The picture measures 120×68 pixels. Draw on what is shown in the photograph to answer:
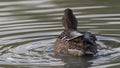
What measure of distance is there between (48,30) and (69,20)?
0.91 metres

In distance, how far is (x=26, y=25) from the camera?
1400 cm

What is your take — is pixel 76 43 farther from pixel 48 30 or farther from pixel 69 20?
pixel 48 30

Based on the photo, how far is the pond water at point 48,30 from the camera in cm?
1123

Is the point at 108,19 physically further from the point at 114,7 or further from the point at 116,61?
the point at 116,61

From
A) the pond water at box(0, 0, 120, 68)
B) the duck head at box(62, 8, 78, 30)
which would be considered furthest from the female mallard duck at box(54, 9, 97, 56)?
the duck head at box(62, 8, 78, 30)

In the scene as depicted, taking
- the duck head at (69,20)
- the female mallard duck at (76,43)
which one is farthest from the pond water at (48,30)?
→ the duck head at (69,20)

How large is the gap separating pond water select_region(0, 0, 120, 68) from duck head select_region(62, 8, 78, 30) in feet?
1.58

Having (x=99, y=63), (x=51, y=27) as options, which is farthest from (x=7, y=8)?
(x=99, y=63)

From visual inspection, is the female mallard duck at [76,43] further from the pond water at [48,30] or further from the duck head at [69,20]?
the duck head at [69,20]

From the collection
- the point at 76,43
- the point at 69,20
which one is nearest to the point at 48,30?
the point at 69,20

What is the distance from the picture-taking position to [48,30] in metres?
13.6

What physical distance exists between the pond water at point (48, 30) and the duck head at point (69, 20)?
48cm

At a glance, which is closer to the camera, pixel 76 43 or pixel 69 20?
pixel 76 43

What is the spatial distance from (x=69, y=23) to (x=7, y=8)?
3.52 m
